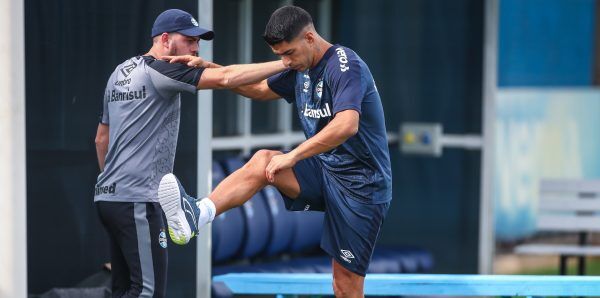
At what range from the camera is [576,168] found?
11875 mm

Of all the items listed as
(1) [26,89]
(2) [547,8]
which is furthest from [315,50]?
(2) [547,8]

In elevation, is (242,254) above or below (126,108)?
below

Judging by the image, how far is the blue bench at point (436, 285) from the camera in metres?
6.79

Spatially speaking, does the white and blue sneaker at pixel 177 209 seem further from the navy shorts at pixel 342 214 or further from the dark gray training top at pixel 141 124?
the navy shorts at pixel 342 214

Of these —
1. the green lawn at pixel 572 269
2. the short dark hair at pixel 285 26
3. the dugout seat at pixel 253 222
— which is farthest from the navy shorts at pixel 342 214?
the green lawn at pixel 572 269

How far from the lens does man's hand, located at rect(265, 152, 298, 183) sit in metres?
5.64

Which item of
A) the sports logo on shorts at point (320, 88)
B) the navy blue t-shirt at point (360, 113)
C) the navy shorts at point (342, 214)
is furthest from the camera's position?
the navy shorts at point (342, 214)

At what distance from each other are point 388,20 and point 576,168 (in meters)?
2.62

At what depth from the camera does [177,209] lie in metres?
5.64

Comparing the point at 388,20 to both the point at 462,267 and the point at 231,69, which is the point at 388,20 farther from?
the point at 231,69

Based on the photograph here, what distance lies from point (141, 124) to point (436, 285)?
75.9 inches

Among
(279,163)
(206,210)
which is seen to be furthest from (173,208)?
(279,163)

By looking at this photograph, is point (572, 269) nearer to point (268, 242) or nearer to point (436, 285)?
point (268, 242)

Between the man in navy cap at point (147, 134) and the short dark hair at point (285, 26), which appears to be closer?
the short dark hair at point (285, 26)
